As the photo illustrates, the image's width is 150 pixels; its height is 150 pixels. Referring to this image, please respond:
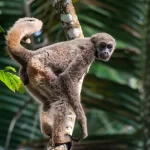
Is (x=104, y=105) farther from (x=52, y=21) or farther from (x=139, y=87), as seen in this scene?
(x=52, y=21)

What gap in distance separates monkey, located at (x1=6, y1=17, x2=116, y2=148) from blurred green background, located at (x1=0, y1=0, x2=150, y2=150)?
106 inches

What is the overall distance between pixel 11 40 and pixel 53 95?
75 cm

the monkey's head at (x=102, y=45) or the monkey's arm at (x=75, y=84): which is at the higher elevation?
the monkey's head at (x=102, y=45)

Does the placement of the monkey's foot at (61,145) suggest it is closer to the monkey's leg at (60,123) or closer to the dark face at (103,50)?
the monkey's leg at (60,123)

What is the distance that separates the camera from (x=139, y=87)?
11.3 m

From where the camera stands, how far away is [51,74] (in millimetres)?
8016

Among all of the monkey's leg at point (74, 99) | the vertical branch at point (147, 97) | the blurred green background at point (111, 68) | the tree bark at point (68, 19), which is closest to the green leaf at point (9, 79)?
the monkey's leg at point (74, 99)

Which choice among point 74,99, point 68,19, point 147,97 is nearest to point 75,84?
point 74,99

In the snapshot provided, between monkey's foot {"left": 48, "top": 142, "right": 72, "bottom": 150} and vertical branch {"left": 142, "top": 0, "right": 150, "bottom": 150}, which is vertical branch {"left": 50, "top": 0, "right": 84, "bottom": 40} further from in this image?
vertical branch {"left": 142, "top": 0, "right": 150, "bottom": 150}

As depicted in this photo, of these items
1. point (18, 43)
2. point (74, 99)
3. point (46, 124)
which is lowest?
point (46, 124)

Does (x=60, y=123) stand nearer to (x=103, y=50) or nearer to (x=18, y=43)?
(x=18, y=43)

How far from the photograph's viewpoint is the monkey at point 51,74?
786 cm

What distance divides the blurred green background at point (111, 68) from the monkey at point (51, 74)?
269 centimetres

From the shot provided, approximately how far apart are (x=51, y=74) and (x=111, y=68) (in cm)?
349
